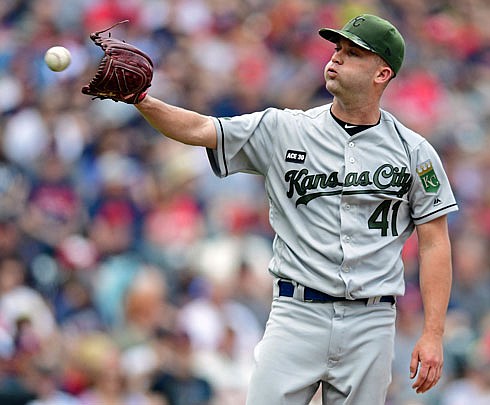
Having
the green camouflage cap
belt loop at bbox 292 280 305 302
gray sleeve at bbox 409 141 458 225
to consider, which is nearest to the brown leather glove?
the green camouflage cap

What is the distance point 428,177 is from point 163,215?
17.2 ft

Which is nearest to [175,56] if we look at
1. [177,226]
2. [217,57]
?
[217,57]

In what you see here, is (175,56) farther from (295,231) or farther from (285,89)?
(295,231)

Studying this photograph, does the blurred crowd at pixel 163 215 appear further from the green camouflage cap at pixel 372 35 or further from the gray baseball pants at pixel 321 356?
the green camouflage cap at pixel 372 35

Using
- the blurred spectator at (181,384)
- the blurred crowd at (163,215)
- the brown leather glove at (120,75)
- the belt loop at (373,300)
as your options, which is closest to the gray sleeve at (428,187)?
the belt loop at (373,300)

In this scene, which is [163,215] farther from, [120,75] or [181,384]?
[120,75]

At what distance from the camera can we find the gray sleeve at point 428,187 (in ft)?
16.3

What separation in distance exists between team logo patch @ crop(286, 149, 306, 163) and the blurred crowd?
342 cm

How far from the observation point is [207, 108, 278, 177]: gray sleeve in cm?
494

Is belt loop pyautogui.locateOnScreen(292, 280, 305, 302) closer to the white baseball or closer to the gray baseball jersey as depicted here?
the gray baseball jersey

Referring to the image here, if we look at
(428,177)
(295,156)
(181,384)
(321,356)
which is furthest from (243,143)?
(181,384)

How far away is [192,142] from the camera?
192 inches

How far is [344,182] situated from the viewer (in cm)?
490

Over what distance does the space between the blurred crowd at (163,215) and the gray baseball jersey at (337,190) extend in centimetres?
333
